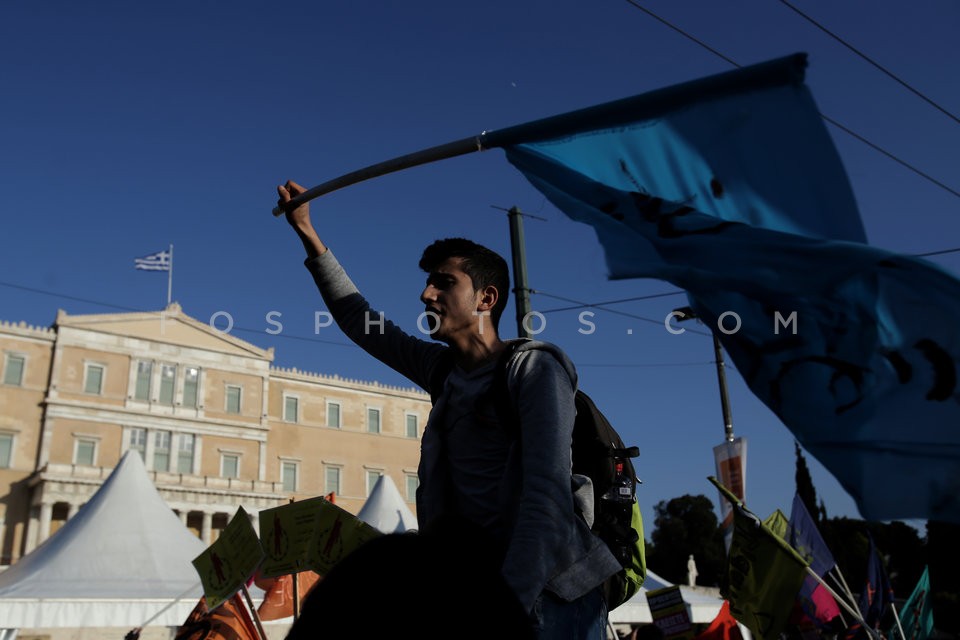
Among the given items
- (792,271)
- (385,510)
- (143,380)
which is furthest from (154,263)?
(792,271)

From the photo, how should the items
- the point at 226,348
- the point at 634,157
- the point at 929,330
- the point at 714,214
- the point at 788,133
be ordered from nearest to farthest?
the point at 929,330
the point at 788,133
the point at 714,214
the point at 634,157
the point at 226,348

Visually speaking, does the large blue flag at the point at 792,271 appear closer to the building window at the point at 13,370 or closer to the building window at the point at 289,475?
the building window at the point at 13,370

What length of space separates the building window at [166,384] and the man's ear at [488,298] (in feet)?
148

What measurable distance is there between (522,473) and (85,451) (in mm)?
44764

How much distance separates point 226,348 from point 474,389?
46.9 meters

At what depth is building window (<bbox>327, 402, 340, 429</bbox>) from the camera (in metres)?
50.7

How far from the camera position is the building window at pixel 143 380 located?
44031mm

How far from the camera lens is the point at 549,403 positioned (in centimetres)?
228

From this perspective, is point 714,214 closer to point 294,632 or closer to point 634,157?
point 634,157

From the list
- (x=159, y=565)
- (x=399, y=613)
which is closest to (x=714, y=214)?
(x=399, y=613)

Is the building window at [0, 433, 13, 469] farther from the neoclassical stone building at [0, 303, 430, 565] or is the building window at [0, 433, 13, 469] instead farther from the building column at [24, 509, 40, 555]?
the building column at [24, 509, 40, 555]

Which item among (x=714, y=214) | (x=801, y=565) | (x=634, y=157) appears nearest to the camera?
(x=714, y=214)

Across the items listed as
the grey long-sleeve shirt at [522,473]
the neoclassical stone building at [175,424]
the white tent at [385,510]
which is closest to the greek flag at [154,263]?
the neoclassical stone building at [175,424]

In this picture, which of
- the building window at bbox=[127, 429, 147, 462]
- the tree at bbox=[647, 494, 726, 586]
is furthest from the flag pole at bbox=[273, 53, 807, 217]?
the tree at bbox=[647, 494, 726, 586]
